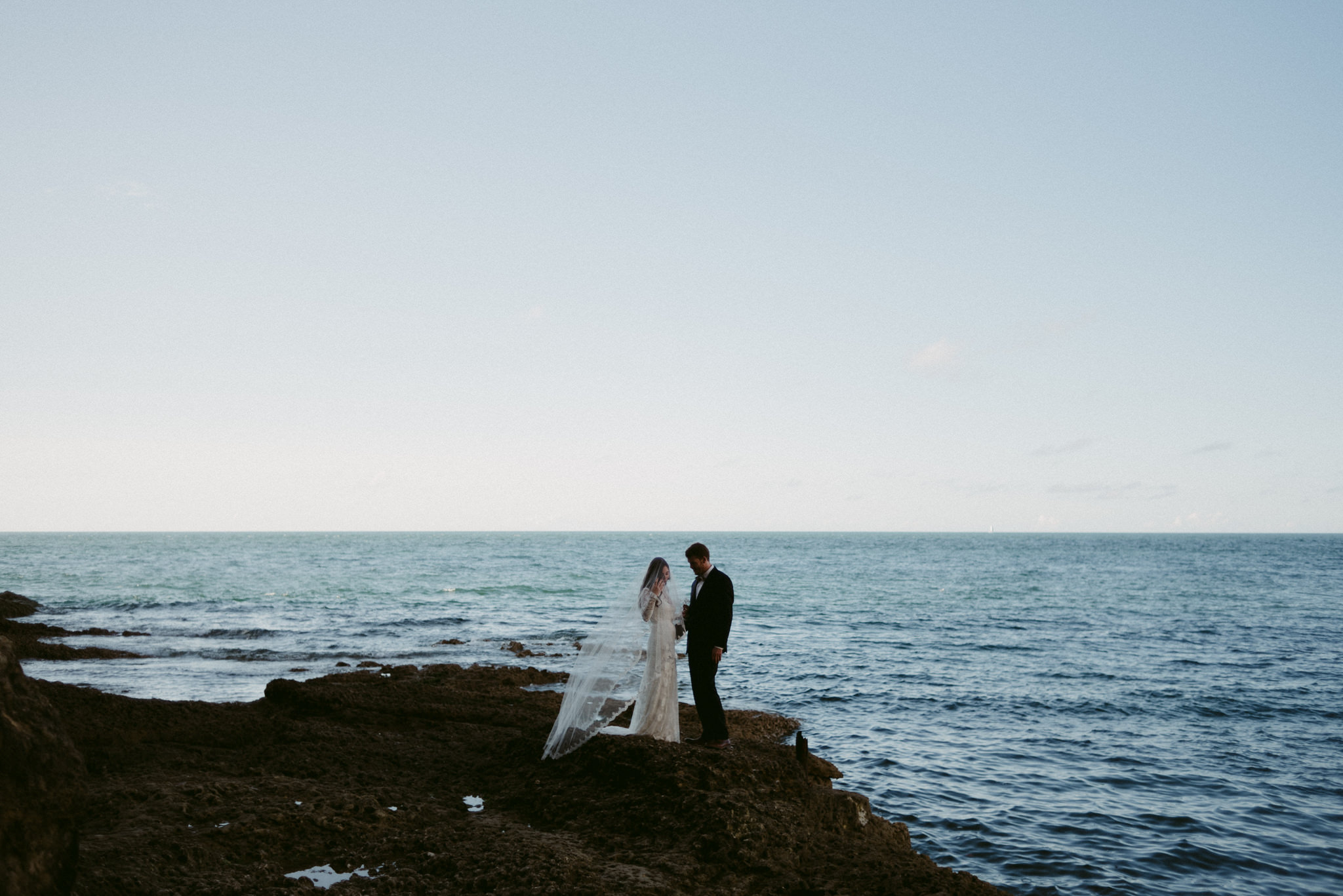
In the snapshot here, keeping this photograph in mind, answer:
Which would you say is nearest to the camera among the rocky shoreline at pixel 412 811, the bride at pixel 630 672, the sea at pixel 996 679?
the rocky shoreline at pixel 412 811

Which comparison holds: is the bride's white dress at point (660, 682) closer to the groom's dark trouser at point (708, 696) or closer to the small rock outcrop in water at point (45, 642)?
the groom's dark trouser at point (708, 696)

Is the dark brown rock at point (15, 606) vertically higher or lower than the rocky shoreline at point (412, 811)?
lower

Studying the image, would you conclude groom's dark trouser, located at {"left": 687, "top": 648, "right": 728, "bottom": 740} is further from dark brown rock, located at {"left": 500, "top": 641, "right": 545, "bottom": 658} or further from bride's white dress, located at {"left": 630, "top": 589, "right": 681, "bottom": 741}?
dark brown rock, located at {"left": 500, "top": 641, "right": 545, "bottom": 658}

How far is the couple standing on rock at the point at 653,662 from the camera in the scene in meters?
8.93

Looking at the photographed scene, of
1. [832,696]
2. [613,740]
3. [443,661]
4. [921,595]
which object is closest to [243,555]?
[921,595]

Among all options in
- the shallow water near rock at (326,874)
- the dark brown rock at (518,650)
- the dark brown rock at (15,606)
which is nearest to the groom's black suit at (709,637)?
the shallow water near rock at (326,874)

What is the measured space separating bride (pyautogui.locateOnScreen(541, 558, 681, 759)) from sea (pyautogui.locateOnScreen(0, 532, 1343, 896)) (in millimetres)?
464

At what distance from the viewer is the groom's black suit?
9.41m

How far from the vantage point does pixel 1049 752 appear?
14.0 meters

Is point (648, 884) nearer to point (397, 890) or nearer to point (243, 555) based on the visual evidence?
point (397, 890)

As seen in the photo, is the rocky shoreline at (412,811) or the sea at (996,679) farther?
the sea at (996,679)

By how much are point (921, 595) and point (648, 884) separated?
141 feet

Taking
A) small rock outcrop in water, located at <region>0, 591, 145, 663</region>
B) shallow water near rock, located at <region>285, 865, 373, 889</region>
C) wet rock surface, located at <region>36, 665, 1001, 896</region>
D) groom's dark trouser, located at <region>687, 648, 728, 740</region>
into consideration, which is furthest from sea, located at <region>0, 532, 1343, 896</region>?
shallow water near rock, located at <region>285, 865, 373, 889</region>

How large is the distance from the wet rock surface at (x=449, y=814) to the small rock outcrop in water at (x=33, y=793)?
0.87 m
